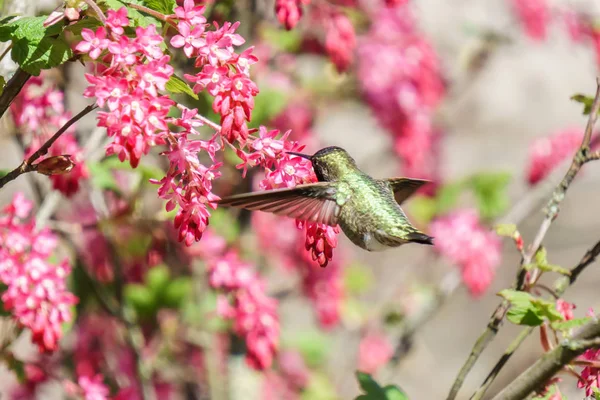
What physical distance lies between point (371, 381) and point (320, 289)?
2215 mm

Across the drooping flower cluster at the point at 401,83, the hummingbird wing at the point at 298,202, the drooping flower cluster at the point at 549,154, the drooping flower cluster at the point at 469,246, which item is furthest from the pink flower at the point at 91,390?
the drooping flower cluster at the point at 549,154

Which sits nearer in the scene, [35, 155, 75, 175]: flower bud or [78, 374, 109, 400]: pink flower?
[35, 155, 75, 175]: flower bud

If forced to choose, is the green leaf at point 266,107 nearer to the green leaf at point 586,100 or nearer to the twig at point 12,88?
the green leaf at point 586,100

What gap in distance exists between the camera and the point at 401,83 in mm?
4238

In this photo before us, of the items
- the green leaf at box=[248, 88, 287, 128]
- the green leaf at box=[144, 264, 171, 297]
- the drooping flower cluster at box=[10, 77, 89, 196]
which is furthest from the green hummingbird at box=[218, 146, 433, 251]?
the green leaf at box=[144, 264, 171, 297]

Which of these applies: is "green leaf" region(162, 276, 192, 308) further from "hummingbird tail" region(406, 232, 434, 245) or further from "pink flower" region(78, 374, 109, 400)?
"hummingbird tail" region(406, 232, 434, 245)

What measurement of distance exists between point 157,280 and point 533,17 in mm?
2743

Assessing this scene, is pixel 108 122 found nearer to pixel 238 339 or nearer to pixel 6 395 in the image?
pixel 238 339

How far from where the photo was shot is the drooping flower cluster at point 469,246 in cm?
373

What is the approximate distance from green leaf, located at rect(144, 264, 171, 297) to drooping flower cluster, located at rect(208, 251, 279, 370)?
439mm

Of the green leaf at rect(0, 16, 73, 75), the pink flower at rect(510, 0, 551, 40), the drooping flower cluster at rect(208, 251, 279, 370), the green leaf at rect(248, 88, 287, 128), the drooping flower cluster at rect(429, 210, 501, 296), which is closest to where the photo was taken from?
the green leaf at rect(0, 16, 73, 75)

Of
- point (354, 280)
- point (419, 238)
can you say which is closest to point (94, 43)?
point (419, 238)

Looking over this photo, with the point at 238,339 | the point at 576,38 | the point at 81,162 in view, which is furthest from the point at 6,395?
the point at 576,38

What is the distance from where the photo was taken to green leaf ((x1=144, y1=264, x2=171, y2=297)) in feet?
11.2
